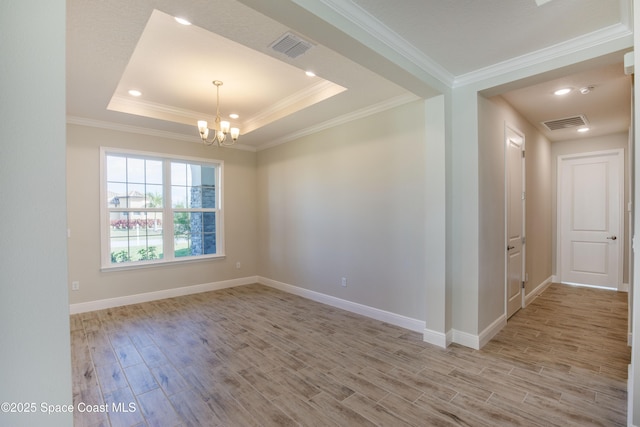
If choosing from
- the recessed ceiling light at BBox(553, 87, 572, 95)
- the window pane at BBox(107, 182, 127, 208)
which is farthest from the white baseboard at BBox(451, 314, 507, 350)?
the window pane at BBox(107, 182, 127, 208)

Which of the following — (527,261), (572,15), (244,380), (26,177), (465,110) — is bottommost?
(244,380)

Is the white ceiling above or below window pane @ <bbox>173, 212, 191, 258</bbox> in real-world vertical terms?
above

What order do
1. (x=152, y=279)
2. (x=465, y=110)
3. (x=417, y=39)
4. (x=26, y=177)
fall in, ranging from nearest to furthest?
(x=26, y=177) < (x=417, y=39) < (x=465, y=110) < (x=152, y=279)

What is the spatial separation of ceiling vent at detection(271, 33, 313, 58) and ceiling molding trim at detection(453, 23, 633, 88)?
1.63 m

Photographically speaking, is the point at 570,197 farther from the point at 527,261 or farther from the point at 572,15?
the point at 572,15

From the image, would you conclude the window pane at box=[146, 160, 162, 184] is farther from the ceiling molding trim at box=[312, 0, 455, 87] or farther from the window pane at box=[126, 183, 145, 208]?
the ceiling molding trim at box=[312, 0, 455, 87]

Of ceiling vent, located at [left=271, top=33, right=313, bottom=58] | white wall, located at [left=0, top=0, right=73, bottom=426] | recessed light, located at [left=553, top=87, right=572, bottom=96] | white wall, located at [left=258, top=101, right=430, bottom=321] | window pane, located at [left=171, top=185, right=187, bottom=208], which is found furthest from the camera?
window pane, located at [left=171, top=185, right=187, bottom=208]

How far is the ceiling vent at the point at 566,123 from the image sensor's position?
423cm

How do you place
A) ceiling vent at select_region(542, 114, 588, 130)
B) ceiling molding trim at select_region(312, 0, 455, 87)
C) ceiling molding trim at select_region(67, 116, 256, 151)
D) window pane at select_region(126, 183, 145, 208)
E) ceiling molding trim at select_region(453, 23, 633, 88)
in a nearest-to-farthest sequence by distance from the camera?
ceiling molding trim at select_region(312, 0, 455, 87), ceiling molding trim at select_region(453, 23, 633, 88), ceiling molding trim at select_region(67, 116, 256, 151), ceiling vent at select_region(542, 114, 588, 130), window pane at select_region(126, 183, 145, 208)

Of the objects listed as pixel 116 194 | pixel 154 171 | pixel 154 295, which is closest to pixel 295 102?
pixel 154 171

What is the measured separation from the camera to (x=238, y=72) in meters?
3.17

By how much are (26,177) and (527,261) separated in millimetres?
5336

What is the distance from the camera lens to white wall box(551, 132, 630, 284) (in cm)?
490

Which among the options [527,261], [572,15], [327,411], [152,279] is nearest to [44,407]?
[327,411]
